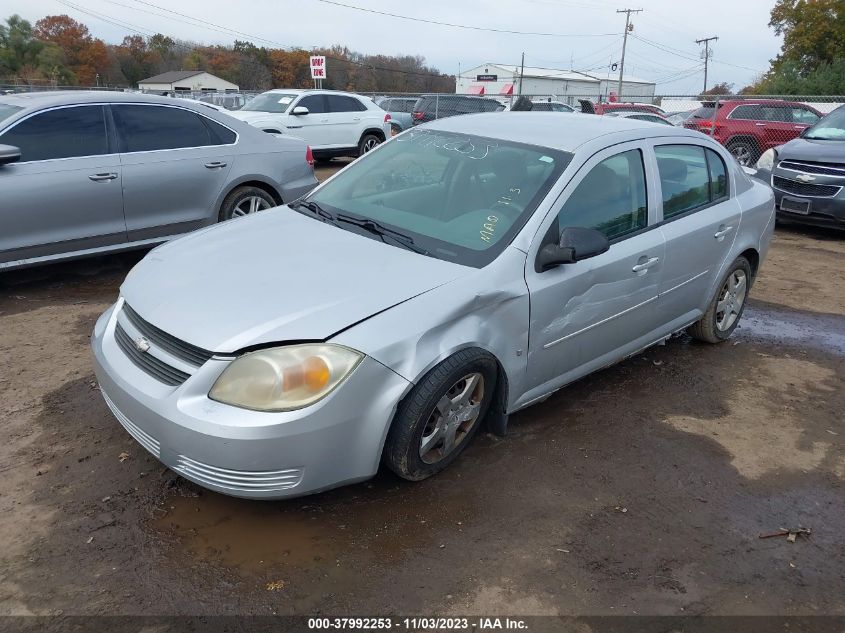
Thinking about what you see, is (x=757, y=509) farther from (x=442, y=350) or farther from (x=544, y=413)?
(x=442, y=350)

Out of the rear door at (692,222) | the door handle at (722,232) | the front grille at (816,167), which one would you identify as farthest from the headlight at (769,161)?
the door handle at (722,232)

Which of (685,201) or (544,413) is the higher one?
(685,201)

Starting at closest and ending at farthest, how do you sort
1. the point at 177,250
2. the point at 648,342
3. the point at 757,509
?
the point at 757,509, the point at 177,250, the point at 648,342

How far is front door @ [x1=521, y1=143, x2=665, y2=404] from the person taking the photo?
3.43m

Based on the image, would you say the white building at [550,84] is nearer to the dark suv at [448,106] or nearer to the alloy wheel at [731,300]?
the dark suv at [448,106]

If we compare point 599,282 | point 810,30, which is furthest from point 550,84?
point 599,282

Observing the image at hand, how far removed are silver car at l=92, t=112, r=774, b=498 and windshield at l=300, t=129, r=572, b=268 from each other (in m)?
0.01

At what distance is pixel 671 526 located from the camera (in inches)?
120

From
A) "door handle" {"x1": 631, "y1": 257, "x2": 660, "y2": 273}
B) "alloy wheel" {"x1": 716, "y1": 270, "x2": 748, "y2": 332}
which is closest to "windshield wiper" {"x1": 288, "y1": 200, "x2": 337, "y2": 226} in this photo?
"door handle" {"x1": 631, "y1": 257, "x2": 660, "y2": 273}

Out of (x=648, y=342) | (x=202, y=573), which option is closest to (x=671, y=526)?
(x=648, y=342)

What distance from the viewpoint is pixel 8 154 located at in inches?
200

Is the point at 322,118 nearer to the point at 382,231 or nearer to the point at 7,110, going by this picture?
the point at 7,110

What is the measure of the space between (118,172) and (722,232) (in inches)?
190

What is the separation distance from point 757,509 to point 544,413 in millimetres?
1238
